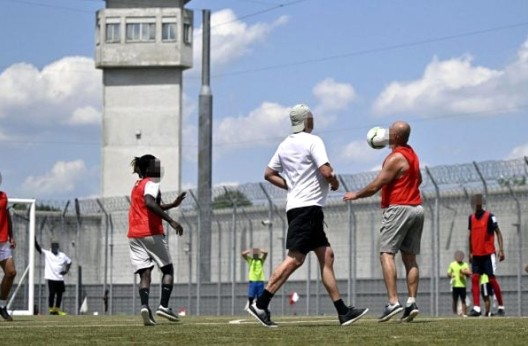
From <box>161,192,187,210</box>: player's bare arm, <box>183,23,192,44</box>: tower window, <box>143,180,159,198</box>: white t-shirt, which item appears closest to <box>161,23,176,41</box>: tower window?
<box>183,23,192,44</box>: tower window

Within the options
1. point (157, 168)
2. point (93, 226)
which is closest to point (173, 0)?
point (93, 226)

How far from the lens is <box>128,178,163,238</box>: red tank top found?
47.9 feet

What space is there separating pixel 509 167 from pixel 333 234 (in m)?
7.00

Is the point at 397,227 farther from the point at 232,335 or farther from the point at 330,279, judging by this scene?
the point at 232,335

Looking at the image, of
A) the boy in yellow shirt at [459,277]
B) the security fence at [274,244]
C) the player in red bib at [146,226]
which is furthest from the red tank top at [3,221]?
the boy in yellow shirt at [459,277]

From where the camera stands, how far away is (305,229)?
12.4m

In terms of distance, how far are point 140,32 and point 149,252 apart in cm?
5651

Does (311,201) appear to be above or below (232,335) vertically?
A: above

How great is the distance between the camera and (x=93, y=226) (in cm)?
3784

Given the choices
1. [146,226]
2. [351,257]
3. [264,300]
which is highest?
[146,226]

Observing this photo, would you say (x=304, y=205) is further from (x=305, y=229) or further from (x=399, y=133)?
(x=399, y=133)

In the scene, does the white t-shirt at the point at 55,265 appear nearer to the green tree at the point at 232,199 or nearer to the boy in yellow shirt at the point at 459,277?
the green tree at the point at 232,199

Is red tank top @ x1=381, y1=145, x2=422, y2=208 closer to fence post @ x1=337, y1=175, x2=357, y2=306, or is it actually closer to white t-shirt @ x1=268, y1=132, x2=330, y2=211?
white t-shirt @ x1=268, y1=132, x2=330, y2=211

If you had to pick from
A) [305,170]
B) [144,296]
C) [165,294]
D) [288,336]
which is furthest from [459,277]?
[288,336]
